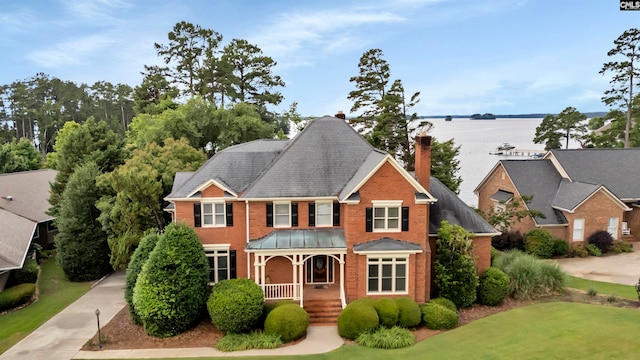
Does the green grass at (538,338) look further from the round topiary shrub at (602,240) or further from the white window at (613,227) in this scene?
the white window at (613,227)

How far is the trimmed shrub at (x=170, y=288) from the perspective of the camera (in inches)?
736

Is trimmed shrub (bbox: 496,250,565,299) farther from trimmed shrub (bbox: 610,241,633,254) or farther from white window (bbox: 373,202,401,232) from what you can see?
trimmed shrub (bbox: 610,241,633,254)

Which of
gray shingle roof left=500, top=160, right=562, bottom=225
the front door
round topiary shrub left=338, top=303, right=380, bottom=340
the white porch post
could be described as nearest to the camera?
round topiary shrub left=338, top=303, right=380, bottom=340

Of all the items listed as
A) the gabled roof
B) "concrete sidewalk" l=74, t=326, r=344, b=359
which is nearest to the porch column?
"concrete sidewalk" l=74, t=326, r=344, b=359

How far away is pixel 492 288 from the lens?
21.5m

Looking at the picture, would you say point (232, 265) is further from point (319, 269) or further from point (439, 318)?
point (439, 318)

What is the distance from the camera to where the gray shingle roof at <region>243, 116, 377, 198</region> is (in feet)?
72.9

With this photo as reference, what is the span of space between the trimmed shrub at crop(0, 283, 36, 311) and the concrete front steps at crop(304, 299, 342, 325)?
1585 cm

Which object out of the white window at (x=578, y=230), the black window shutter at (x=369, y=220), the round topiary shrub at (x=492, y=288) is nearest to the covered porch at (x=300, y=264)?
the black window shutter at (x=369, y=220)

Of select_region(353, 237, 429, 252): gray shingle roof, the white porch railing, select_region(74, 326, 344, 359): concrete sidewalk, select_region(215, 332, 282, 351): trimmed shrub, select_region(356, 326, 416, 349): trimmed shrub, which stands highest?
select_region(353, 237, 429, 252): gray shingle roof

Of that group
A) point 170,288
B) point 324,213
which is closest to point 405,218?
point 324,213

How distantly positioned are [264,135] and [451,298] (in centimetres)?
2549

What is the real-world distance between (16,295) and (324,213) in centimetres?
1731

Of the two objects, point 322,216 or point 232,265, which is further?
point 232,265
